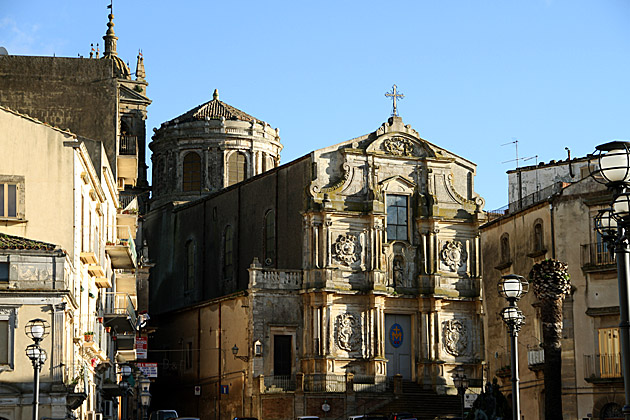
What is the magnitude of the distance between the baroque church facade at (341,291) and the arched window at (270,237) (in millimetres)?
85

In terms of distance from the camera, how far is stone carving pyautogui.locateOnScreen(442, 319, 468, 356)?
6169 centimetres

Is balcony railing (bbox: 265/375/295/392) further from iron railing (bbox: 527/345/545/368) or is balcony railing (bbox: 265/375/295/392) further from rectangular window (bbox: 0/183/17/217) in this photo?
rectangular window (bbox: 0/183/17/217)

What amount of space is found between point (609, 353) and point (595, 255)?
350 centimetres

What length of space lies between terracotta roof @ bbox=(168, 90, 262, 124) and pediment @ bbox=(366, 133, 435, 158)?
59.2ft

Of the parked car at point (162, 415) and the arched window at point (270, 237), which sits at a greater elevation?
the arched window at point (270, 237)

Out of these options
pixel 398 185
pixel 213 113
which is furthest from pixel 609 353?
pixel 213 113

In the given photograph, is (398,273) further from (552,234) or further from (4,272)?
(4,272)

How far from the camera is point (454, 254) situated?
205 feet

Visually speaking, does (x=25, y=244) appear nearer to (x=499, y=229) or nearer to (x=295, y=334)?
(x=499, y=229)

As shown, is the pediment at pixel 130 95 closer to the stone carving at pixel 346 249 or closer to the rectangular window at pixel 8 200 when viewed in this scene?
the stone carving at pixel 346 249

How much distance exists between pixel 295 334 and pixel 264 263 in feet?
19.5

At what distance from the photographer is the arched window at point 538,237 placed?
44.8 m

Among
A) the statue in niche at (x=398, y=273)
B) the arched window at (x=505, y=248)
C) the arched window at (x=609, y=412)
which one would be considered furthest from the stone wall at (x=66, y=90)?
the arched window at (x=609, y=412)

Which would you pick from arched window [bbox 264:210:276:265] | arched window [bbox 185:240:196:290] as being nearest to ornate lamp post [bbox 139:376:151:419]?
arched window [bbox 264:210:276:265]
